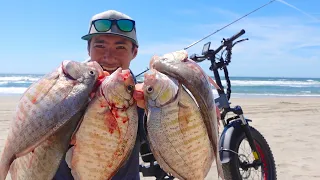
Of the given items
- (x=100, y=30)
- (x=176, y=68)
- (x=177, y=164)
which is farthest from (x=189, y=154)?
(x=100, y=30)

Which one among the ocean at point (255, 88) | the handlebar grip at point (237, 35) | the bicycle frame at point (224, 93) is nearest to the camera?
the handlebar grip at point (237, 35)

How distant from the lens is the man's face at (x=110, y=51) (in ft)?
8.17

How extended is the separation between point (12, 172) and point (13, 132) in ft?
1.14

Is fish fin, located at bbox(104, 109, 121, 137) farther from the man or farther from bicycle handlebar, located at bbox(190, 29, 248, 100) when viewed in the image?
bicycle handlebar, located at bbox(190, 29, 248, 100)

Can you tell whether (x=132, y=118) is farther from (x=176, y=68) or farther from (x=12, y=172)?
(x=12, y=172)

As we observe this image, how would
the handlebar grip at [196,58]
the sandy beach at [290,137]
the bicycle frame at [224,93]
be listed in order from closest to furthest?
the handlebar grip at [196,58]
the bicycle frame at [224,93]
the sandy beach at [290,137]

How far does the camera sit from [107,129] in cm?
173

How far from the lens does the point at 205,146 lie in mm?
1854

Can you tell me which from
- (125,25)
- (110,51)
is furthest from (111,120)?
(125,25)

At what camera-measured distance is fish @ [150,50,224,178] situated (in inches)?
72.4

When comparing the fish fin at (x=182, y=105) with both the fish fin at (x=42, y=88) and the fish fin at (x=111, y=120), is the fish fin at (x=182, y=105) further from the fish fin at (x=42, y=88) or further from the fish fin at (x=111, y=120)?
the fish fin at (x=42, y=88)

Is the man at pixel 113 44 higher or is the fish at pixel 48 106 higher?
the man at pixel 113 44

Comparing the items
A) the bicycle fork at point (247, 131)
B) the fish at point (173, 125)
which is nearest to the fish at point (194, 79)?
the fish at point (173, 125)

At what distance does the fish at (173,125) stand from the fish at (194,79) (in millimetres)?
33
